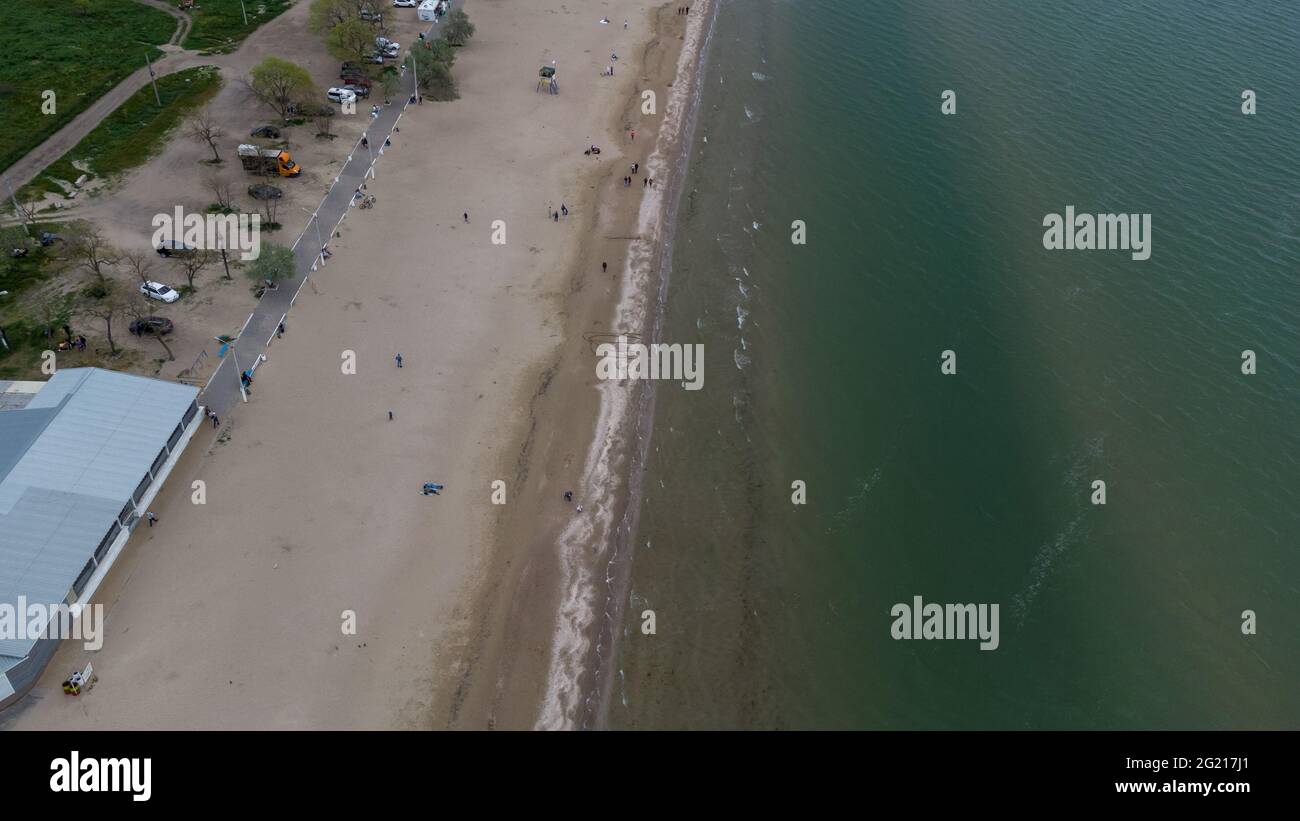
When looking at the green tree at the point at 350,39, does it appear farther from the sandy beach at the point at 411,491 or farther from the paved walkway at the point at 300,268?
the sandy beach at the point at 411,491

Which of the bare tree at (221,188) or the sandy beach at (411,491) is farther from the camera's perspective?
the bare tree at (221,188)

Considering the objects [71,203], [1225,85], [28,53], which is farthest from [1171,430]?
[28,53]

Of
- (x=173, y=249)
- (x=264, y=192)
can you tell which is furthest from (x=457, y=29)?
(x=173, y=249)

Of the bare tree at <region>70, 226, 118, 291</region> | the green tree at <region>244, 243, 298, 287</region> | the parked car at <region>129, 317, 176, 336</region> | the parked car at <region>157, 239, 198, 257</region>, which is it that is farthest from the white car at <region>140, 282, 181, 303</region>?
the green tree at <region>244, 243, 298, 287</region>

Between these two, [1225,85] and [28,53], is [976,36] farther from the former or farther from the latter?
[28,53]

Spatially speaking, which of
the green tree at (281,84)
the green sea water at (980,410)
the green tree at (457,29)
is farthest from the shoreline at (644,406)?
the green tree at (281,84)

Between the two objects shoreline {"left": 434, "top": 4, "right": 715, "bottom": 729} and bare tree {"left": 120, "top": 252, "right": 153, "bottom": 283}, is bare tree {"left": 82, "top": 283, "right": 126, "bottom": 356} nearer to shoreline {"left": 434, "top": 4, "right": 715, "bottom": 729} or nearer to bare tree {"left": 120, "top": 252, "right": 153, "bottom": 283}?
bare tree {"left": 120, "top": 252, "right": 153, "bottom": 283}
